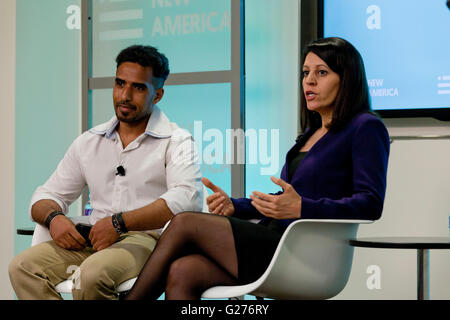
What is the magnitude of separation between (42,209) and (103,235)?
34cm

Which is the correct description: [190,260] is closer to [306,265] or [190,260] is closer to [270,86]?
[306,265]

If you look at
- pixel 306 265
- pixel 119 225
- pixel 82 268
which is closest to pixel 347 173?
pixel 306 265

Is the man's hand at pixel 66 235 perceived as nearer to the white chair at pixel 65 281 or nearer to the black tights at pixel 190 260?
the white chair at pixel 65 281

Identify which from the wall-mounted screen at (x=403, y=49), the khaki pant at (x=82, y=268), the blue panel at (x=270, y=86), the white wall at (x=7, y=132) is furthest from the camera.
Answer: the white wall at (x=7, y=132)

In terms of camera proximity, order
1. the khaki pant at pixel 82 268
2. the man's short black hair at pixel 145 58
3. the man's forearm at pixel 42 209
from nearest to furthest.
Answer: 1. the khaki pant at pixel 82 268
2. the man's forearm at pixel 42 209
3. the man's short black hair at pixel 145 58

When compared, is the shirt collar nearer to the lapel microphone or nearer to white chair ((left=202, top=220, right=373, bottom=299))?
the lapel microphone

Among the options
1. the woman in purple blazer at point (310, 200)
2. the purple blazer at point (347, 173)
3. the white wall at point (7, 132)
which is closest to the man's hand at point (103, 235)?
the woman in purple blazer at point (310, 200)

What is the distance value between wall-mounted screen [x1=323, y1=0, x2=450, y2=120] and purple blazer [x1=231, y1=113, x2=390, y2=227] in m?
1.09

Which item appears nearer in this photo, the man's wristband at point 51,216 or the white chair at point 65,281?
the white chair at point 65,281

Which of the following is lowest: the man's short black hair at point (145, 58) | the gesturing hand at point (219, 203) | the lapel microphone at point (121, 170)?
the gesturing hand at point (219, 203)

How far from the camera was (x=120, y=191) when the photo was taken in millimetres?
2434

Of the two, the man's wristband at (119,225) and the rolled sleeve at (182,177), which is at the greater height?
the rolled sleeve at (182,177)

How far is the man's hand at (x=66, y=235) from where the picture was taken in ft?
7.51

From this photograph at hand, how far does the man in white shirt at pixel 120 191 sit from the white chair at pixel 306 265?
1.43 ft
